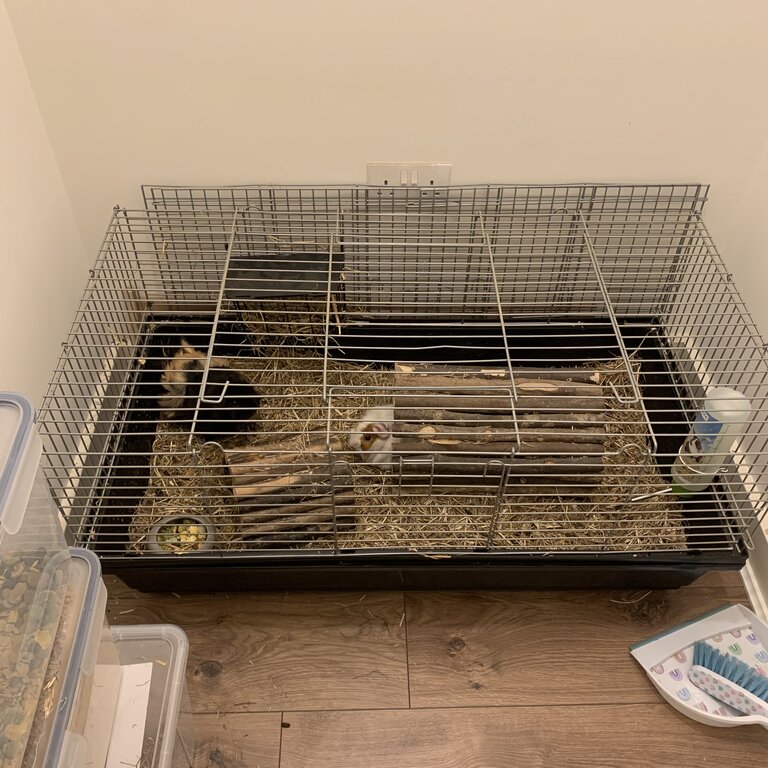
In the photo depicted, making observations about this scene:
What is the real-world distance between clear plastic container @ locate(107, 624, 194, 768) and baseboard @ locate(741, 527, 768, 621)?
116 centimetres

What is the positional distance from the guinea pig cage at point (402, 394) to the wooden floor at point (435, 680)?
0.21 ft

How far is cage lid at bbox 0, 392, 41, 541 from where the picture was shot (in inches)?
30.6

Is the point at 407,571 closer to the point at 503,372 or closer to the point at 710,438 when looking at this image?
the point at 503,372

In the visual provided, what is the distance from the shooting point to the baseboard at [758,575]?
1.47m

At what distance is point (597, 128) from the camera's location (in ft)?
5.01

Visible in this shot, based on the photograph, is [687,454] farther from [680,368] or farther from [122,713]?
[122,713]

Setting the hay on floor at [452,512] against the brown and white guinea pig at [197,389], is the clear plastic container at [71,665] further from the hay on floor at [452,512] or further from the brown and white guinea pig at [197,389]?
the brown and white guinea pig at [197,389]

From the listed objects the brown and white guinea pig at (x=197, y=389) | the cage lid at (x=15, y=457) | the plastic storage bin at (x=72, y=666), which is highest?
the brown and white guinea pig at (x=197, y=389)

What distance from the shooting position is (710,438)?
144cm

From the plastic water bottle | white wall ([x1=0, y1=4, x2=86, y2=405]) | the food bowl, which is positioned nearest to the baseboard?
the plastic water bottle

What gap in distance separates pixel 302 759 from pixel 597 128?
1398mm

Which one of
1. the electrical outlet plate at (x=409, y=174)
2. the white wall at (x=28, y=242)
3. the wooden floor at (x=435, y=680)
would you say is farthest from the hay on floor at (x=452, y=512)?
the electrical outlet plate at (x=409, y=174)

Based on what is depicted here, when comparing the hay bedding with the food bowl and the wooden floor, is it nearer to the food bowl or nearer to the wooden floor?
the food bowl

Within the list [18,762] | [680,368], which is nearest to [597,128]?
[680,368]
